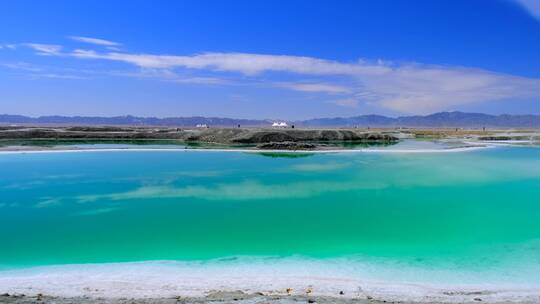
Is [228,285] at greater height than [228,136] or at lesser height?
lesser

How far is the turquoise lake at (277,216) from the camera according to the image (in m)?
10.5

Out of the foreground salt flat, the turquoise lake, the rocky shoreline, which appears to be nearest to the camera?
the foreground salt flat

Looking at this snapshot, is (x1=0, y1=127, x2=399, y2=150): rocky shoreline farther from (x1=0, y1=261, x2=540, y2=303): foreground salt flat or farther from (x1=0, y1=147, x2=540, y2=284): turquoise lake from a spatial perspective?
(x1=0, y1=261, x2=540, y2=303): foreground salt flat

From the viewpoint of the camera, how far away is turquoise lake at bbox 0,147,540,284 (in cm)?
1052

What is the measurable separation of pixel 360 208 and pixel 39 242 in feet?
34.5

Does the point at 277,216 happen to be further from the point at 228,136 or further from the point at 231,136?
the point at 228,136

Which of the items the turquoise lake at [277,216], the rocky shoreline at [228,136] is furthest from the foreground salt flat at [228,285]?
the rocky shoreline at [228,136]

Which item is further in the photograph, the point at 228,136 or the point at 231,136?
the point at 228,136

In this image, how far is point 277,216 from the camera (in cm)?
1459

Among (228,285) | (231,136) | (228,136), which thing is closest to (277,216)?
(228,285)

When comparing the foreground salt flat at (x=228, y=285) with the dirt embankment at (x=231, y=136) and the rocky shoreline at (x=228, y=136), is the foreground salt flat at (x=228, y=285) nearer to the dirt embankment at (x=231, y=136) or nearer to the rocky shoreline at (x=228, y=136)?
the rocky shoreline at (x=228, y=136)

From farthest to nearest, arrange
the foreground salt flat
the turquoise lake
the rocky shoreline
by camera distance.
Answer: the rocky shoreline, the turquoise lake, the foreground salt flat

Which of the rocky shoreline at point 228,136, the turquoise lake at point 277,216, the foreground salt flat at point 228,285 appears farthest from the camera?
the rocky shoreline at point 228,136

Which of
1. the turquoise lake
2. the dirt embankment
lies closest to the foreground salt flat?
the turquoise lake
